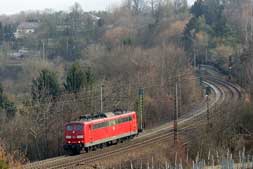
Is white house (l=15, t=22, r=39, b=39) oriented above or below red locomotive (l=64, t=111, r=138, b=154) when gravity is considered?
above

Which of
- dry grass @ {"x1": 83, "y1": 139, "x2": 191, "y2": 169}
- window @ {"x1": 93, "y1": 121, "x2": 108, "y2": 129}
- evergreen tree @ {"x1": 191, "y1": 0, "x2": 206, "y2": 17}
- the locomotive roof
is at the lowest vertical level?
dry grass @ {"x1": 83, "y1": 139, "x2": 191, "y2": 169}

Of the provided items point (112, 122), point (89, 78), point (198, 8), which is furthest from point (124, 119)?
point (198, 8)

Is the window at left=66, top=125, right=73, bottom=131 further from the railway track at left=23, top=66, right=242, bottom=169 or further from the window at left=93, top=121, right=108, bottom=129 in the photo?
the railway track at left=23, top=66, right=242, bottom=169

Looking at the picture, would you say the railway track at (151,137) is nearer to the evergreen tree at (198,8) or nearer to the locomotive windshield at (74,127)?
the locomotive windshield at (74,127)

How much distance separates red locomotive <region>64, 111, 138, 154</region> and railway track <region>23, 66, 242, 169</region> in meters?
0.62

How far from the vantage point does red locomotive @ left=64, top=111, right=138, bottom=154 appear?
1371 inches

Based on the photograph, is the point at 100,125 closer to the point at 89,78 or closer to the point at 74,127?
the point at 74,127

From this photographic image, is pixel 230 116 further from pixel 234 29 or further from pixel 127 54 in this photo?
pixel 234 29

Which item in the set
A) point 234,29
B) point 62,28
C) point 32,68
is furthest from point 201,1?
point 32,68

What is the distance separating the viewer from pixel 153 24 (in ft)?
327

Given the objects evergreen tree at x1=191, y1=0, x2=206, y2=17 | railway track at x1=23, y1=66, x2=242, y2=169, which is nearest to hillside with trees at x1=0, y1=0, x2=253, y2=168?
evergreen tree at x1=191, y1=0, x2=206, y2=17

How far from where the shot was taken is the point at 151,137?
4303 cm

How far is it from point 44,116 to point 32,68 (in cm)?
3222

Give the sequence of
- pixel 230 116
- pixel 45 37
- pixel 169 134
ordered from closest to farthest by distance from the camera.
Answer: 1. pixel 230 116
2. pixel 169 134
3. pixel 45 37
